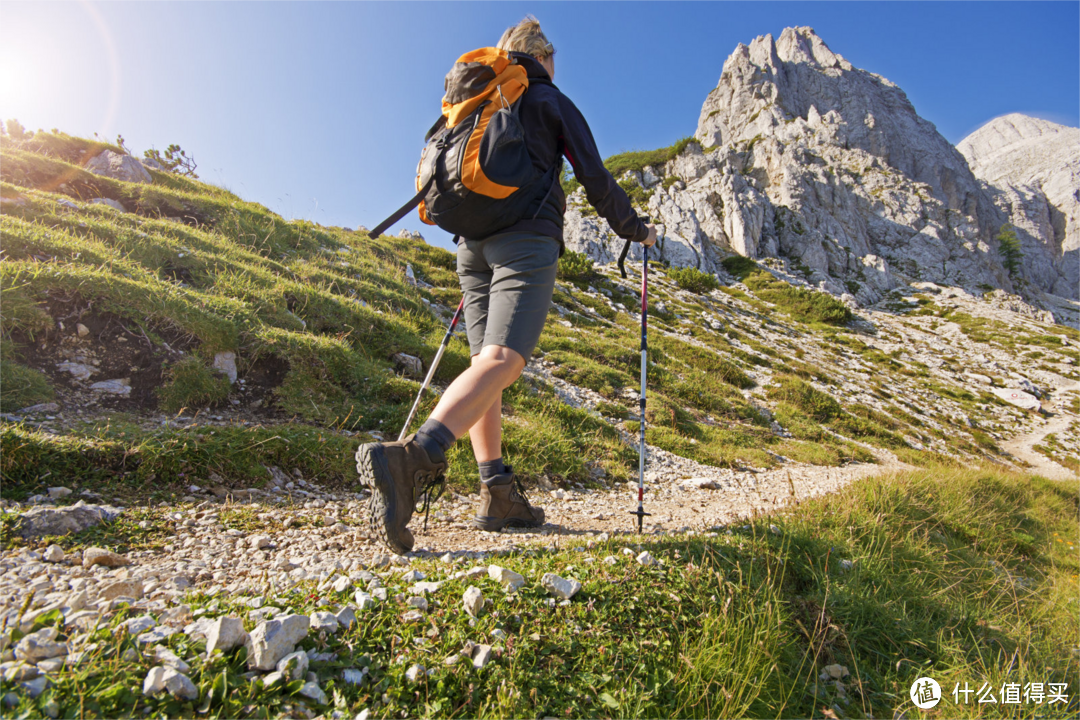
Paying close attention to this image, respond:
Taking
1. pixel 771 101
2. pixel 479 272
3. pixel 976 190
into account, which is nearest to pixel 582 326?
pixel 479 272

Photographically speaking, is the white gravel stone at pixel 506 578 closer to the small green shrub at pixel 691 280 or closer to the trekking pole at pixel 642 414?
the trekking pole at pixel 642 414

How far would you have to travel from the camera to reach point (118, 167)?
13.5 meters

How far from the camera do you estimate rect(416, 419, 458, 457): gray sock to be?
2637 millimetres

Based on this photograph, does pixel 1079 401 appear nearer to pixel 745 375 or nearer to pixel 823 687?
pixel 745 375

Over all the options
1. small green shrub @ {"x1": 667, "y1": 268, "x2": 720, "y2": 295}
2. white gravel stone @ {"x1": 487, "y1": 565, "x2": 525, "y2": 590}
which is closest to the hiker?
white gravel stone @ {"x1": 487, "y1": 565, "x2": 525, "y2": 590}

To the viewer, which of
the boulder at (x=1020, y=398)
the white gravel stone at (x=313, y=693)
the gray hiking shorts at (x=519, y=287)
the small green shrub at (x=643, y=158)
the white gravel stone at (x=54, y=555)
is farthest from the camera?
the small green shrub at (x=643, y=158)

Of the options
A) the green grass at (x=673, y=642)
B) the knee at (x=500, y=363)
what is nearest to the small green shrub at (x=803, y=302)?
the green grass at (x=673, y=642)

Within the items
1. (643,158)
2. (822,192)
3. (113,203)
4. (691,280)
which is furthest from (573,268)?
(822,192)

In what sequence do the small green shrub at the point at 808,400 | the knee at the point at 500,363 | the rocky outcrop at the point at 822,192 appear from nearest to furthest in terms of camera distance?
the knee at the point at 500,363
the small green shrub at the point at 808,400
the rocky outcrop at the point at 822,192

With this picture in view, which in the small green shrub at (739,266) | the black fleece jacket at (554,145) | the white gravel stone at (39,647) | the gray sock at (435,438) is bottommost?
the white gravel stone at (39,647)

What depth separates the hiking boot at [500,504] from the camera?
3.67 m

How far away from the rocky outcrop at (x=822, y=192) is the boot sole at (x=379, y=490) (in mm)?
39709

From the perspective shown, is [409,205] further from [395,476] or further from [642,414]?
[642,414]

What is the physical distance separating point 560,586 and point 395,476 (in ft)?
3.61
